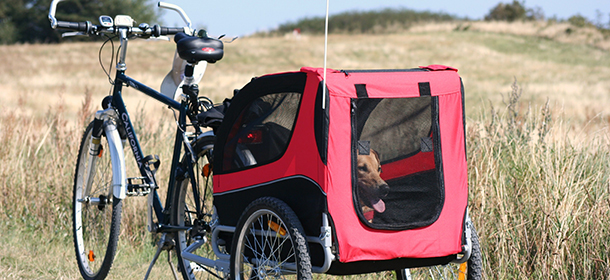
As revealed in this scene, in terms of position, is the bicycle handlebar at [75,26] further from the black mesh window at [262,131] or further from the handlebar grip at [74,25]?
the black mesh window at [262,131]

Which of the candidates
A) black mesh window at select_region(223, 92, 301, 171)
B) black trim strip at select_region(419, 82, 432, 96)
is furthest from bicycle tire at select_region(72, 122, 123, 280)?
black trim strip at select_region(419, 82, 432, 96)

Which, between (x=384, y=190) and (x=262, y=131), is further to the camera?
(x=262, y=131)

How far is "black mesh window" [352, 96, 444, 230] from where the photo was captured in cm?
252

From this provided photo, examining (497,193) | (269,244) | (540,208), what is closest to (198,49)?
(269,244)

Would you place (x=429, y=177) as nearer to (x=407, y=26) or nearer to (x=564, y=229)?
(x=564, y=229)

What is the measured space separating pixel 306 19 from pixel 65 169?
A: 7098 centimetres

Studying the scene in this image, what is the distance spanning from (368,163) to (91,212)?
8.46 feet

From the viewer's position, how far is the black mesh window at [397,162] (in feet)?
8.27

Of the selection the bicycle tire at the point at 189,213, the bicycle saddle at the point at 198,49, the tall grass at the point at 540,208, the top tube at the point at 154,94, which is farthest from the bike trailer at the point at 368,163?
the tall grass at the point at 540,208

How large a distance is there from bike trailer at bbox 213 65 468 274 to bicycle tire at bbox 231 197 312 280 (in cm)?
8

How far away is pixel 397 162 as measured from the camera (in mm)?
2605

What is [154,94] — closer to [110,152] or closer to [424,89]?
[110,152]

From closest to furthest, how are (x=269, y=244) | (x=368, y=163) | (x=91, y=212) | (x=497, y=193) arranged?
(x=368, y=163)
(x=269, y=244)
(x=497, y=193)
(x=91, y=212)

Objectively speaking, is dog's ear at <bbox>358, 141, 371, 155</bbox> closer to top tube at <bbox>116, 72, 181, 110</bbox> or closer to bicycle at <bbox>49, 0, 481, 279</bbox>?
bicycle at <bbox>49, 0, 481, 279</bbox>
